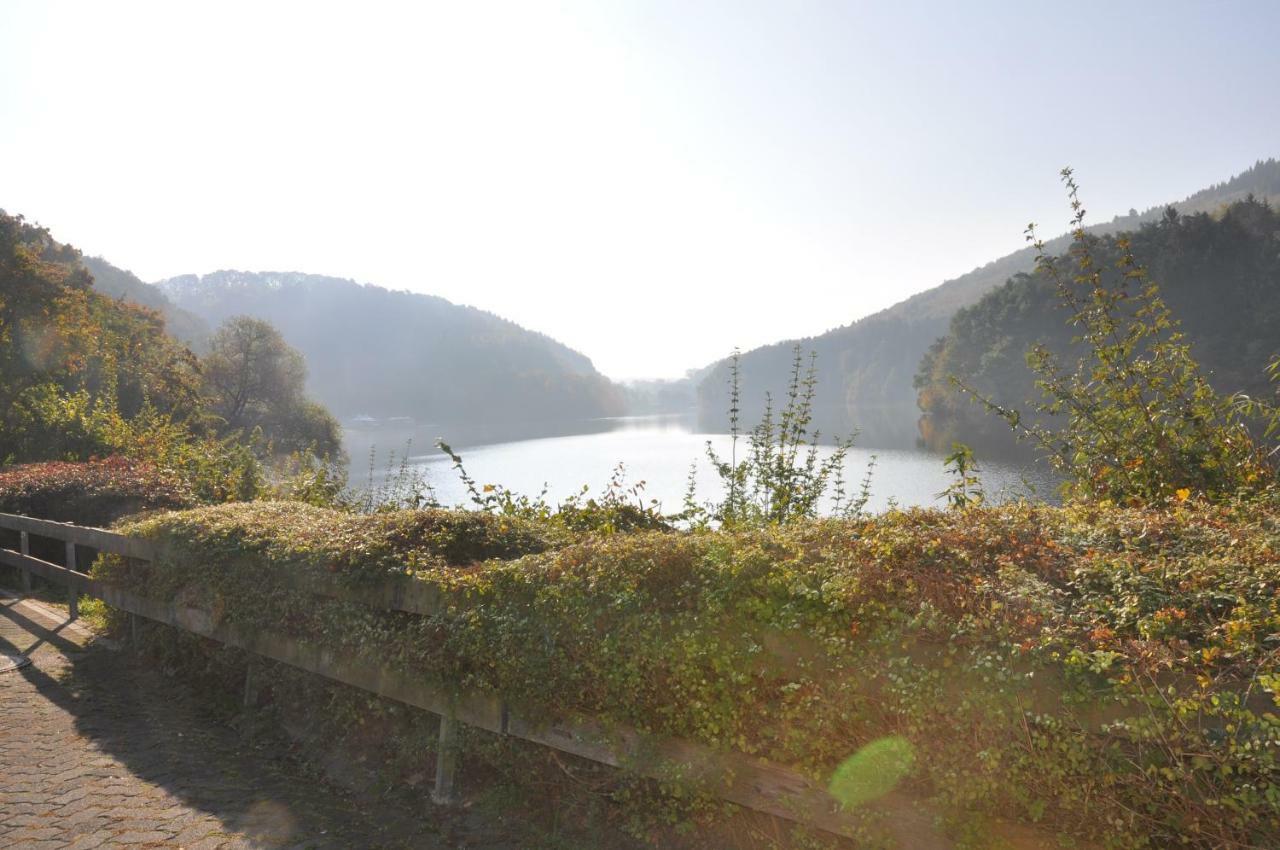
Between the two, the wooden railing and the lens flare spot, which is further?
the wooden railing

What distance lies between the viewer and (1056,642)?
242 centimetres

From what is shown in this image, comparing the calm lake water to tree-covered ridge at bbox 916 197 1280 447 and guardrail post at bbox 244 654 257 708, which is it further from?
guardrail post at bbox 244 654 257 708

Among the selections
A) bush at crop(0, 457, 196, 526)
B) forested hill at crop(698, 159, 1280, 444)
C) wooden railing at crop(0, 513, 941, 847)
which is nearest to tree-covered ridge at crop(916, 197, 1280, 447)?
bush at crop(0, 457, 196, 526)

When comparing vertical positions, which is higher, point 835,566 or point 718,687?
point 835,566

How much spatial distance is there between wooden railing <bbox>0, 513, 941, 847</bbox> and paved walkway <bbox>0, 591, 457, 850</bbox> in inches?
22.7

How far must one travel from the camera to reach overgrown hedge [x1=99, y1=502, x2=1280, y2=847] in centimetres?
212

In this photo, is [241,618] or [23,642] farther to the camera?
[23,642]

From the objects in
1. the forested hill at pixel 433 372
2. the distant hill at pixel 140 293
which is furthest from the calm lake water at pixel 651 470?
the forested hill at pixel 433 372

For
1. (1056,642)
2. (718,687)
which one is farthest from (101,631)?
(1056,642)

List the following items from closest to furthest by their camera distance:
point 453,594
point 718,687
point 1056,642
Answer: point 1056,642
point 718,687
point 453,594

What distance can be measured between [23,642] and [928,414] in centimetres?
5883

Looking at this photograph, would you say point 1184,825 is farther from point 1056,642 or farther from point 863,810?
point 863,810

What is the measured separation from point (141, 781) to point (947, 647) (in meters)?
4.69

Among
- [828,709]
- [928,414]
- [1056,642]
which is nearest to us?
[1056,642]
